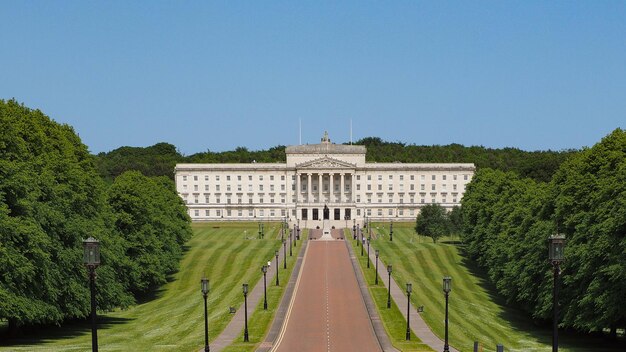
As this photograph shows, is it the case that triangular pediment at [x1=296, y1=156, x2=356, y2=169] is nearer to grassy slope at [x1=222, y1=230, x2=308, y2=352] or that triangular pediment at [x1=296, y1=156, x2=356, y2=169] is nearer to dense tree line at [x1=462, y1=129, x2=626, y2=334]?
grassy slope at [x1=222, y1=230, x2=308, y2=352]

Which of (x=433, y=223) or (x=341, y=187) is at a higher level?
(x=341, y=187)

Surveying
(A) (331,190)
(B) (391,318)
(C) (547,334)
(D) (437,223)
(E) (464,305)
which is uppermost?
(A) (331,190)

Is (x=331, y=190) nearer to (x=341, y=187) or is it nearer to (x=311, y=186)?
(x=341, y=187)

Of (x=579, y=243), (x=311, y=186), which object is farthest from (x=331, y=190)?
(x=579, y=243)

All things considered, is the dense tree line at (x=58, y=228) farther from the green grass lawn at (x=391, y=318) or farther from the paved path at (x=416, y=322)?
the paved path at (x=416, y=322)

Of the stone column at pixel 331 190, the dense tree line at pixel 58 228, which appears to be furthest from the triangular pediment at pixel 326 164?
the dense tree line at pixel 58 228
